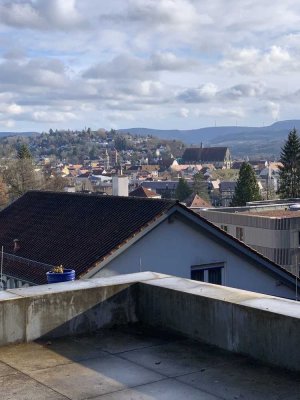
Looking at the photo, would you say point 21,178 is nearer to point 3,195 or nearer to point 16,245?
point 3,195

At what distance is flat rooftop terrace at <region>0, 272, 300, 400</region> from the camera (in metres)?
5.55

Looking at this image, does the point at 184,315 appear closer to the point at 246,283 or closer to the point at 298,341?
the point at 298,341

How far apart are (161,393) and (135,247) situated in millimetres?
13055

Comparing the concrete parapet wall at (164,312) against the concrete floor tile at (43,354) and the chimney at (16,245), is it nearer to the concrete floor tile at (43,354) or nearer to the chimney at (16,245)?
the concrete floor tile at (43,354)

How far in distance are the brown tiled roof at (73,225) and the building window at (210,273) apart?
233 cm

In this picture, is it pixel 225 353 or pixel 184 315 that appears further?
pixel 184 315

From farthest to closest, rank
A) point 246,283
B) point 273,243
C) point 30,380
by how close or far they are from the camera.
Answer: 1. point 273,243
2. point 246,283
3. point 30,380

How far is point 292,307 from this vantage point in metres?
6.16

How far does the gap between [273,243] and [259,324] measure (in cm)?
4384

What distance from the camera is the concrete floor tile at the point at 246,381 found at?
5375 mm

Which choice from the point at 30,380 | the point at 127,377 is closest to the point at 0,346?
the point at 30,380

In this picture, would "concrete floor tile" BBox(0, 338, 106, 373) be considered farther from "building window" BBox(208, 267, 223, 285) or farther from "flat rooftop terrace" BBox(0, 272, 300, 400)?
"building window" BBox(208, 267, 223, 285)

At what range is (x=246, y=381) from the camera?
224 inches

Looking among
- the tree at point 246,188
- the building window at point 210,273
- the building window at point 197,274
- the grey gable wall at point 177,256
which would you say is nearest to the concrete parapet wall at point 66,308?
the grey gable wall at point 177,256
